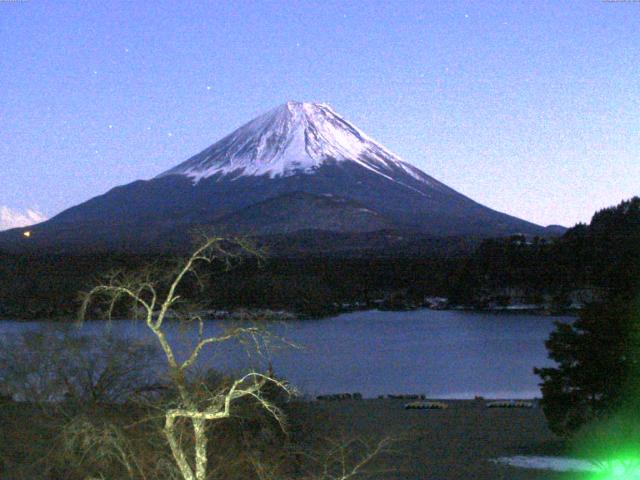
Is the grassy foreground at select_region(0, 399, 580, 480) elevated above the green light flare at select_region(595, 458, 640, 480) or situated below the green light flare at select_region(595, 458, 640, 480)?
below

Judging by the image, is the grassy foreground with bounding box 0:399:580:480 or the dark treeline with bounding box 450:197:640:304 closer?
the grassy foreground with bounding box 0:399:580:480

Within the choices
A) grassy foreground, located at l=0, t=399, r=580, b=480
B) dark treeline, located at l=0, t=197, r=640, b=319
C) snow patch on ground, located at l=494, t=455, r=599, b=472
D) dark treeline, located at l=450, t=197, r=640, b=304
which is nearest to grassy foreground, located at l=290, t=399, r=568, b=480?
grassy foreground, located at l=0, t=399, r=580, b=480

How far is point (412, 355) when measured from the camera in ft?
105

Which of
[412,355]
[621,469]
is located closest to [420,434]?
[621,469]

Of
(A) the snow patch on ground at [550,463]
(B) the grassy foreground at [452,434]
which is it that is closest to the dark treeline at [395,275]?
(B) the grassy foreground at [452,434]

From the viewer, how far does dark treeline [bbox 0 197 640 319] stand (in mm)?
44875

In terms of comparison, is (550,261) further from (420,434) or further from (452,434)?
(420,434)

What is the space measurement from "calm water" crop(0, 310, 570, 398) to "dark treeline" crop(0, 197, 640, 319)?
11.7 feet

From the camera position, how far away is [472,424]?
1534 cm

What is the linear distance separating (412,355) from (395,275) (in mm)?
29326

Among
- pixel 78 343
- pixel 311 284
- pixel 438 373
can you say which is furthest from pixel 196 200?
pixel 78 343

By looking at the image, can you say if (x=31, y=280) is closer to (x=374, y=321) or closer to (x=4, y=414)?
(x=374, y=321)

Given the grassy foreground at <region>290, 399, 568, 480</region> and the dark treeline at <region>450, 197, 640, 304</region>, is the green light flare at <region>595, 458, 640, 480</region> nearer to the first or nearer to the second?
the grassy foreground at <region>290, 399, 568, 480</region>

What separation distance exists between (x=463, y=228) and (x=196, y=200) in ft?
81.5
